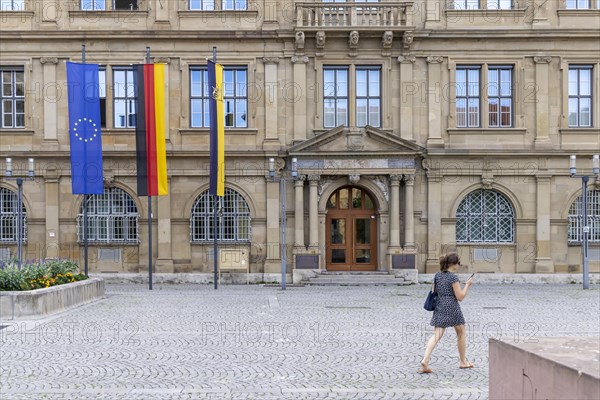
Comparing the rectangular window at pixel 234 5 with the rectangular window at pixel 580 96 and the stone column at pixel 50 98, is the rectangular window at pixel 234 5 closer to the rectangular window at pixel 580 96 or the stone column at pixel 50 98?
the stone column at pixel 50 98

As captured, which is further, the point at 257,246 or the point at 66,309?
the point at 257,246

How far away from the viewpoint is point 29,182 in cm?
2883

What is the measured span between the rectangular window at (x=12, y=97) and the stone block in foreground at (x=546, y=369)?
1051 inches

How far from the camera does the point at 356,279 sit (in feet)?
90.7

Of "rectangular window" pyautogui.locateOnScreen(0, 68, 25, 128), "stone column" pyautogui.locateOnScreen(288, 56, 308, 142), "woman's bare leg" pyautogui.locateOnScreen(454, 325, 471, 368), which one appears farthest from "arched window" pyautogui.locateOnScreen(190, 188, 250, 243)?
"woman's bare leg" pyautogui.locateOnScreen(454, 325, 471, 368)

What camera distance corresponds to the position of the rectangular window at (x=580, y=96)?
95.7 ft

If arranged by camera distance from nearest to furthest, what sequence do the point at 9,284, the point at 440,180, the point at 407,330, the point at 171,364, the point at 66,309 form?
the point at 171,364 < the point at 407,330 < the point at 9,284 < the point at 66,309 < the point at 440,180

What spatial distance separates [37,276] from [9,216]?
12.0m

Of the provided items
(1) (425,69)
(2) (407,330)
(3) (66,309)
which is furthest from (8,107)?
(2) (407,330)

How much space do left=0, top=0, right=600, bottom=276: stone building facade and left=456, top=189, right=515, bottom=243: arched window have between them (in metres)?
0.06

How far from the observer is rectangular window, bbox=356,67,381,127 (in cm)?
2922

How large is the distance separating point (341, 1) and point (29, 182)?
14.5 metres

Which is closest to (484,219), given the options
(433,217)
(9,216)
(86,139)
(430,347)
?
(433,217)

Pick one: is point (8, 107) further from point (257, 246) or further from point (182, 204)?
point (257, 246)
